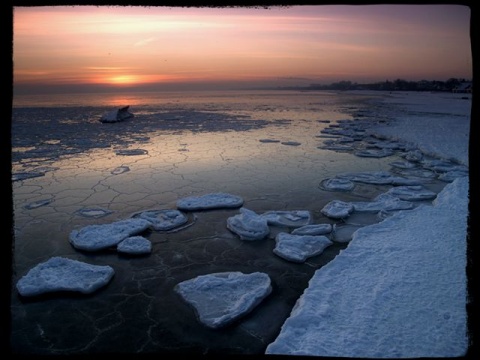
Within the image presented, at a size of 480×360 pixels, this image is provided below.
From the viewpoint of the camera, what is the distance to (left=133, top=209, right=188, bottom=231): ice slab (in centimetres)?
397

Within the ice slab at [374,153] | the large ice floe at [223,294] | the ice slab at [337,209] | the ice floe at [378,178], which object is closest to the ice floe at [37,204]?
the large ice floe at [223,294]

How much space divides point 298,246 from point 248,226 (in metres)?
0.65

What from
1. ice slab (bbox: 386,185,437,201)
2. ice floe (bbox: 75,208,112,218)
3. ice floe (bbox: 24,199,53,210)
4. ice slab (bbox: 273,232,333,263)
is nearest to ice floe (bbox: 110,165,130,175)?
ice floe (bbox: 24,199,53,210)

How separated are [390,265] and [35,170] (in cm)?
678

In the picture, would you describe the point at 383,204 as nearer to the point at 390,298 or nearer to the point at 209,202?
the point at 390,298

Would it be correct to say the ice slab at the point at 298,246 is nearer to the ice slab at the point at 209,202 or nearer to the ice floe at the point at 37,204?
the ice slab at the point at 209,202

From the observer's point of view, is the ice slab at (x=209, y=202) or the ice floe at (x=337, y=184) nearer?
the ice slab at (x=209, y=202)

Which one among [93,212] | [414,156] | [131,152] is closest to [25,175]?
[131,152]

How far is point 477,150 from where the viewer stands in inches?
33.1

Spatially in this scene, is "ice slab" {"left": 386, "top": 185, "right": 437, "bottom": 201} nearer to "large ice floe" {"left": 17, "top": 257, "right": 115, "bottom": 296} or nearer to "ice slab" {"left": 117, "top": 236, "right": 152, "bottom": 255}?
"ice slab" {"left": 117, "top": 236, "right": 152, "bottom": 255}

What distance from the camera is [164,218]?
4.20 m

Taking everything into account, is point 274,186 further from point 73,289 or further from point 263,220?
point 73,289

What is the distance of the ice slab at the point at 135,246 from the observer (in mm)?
3318

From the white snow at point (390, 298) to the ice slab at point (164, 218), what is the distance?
6.21 feet
